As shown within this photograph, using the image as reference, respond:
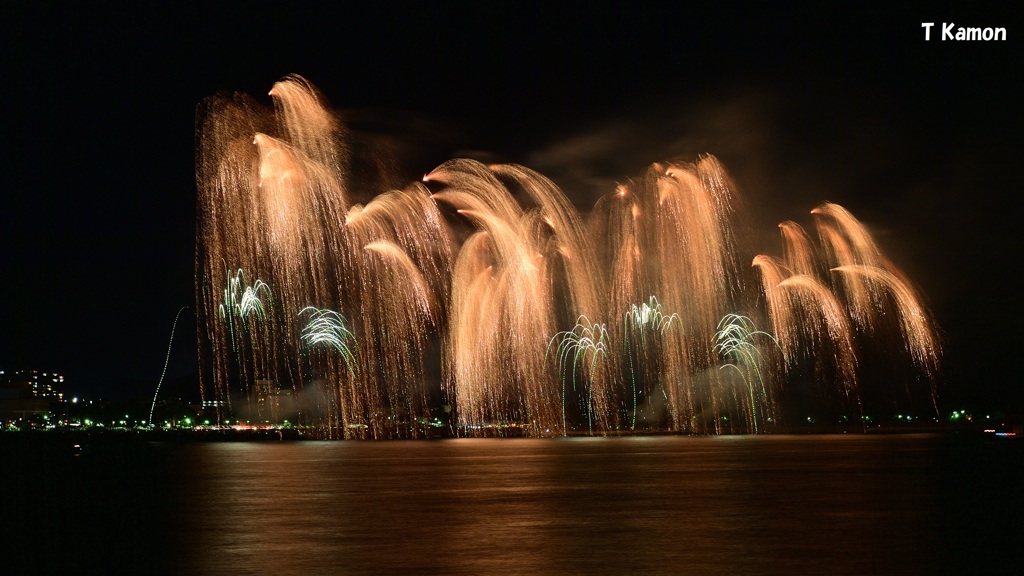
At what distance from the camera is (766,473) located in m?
37.2

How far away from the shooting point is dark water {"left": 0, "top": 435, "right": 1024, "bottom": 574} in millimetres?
15992

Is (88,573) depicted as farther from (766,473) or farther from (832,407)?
(832,407)

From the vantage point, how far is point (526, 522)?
70.4 ft

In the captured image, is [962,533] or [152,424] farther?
[152,424]

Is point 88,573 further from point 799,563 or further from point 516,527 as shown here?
point 799,563

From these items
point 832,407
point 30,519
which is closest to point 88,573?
point 30,519

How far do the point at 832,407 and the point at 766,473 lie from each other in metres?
125

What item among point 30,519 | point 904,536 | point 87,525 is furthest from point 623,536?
point 30,519

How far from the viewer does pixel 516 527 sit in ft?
67.5

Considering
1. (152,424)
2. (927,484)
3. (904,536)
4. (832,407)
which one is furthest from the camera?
(152,424)

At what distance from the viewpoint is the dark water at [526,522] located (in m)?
16.0

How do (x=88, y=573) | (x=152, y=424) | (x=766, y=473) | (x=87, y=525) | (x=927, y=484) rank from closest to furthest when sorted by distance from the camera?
(x=88, y=573)
(x=87, y=525)
(x=927, y=484)
(x=766, y=473)
(x=152, y=424)

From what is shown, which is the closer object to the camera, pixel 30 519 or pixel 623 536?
pixel 623 536

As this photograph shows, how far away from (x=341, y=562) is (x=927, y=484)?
22619 millimetres
